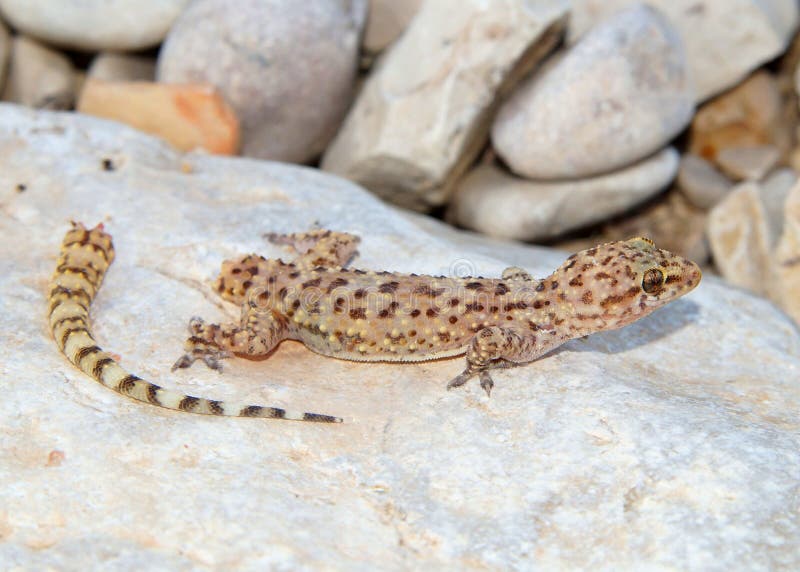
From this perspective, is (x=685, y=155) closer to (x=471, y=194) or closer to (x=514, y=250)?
(x=471, y=194)

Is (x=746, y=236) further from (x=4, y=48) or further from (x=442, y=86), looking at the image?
(x=4, y=48)

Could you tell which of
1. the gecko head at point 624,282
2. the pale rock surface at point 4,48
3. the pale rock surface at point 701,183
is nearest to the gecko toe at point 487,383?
the gecko head at point 624,282

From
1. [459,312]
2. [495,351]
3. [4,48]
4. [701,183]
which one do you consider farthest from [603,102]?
[4,48]

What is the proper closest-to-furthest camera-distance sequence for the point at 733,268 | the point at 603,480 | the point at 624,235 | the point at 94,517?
the point at 94,517 → the point at 603,480 → the point at 733,268 → the point at 624,235

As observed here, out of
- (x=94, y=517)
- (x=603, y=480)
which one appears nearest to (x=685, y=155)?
(x=603, y=480)

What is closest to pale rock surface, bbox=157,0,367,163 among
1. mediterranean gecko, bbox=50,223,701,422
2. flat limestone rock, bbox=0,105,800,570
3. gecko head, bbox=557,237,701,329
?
flat limestone rock, bbox=0,105,800,570

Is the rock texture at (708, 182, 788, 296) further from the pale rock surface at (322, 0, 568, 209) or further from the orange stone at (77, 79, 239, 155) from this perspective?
the orange stone at (77, 79, 239, 155)
